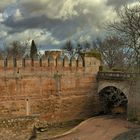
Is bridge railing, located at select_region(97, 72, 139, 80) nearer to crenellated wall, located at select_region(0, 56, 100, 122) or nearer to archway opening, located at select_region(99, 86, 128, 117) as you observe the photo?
crenellated wall, located at select_region(0, 56, 100, 122)

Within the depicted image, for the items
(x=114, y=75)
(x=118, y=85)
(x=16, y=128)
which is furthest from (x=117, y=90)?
(x=16, y=128)

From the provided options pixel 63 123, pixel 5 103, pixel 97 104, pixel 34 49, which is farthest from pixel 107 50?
pixel 5 103

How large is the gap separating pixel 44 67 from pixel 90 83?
168 inches

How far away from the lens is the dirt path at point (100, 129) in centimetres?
2002

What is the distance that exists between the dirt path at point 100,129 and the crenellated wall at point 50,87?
6.88 feet

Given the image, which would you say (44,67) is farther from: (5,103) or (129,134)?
(129,134)

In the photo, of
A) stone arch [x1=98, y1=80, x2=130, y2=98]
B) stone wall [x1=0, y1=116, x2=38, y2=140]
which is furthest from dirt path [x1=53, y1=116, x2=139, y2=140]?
stone wall [x1=0, y1=116, x2=38, y2=140]

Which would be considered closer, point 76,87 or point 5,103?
point 5,103

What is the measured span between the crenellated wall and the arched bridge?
27.2 inches

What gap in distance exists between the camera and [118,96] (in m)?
24.7

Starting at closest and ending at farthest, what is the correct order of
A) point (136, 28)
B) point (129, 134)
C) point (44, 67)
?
1. point (136, 28)
2. point (129, 134)
3. point (44, 67)

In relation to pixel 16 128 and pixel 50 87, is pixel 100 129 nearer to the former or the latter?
pixel 50 87

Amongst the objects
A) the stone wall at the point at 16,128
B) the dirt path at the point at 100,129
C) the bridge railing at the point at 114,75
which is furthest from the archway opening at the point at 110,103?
the stone wall at the point at 16,128

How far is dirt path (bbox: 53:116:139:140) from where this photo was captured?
788 inches
